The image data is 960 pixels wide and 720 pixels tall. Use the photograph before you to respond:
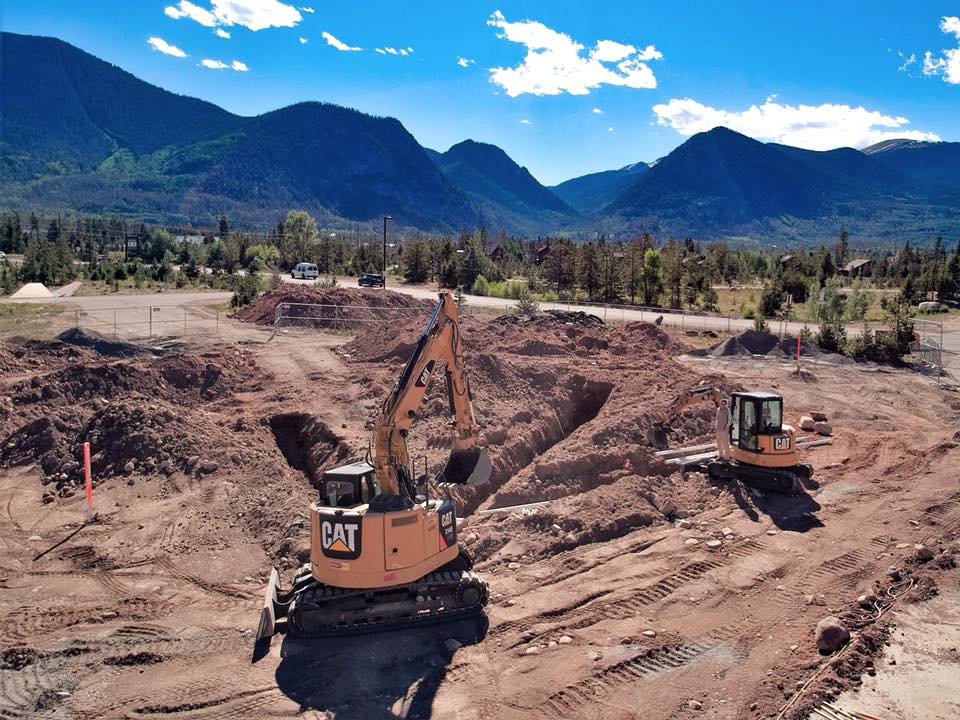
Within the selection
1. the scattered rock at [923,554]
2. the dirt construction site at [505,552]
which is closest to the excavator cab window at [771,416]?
the dirt construction site at [505,552]

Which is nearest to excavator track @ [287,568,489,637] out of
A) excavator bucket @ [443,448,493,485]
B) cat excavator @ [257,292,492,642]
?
cat excavator @ [257,292,492,642]

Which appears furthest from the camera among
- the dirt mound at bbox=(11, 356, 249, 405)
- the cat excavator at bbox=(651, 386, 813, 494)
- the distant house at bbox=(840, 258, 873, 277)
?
the distant house at bbox=(840, 258, 873, 277)

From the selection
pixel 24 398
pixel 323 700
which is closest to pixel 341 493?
pixel 323 700

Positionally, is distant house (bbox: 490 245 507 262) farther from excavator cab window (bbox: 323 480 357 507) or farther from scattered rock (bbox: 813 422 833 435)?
excavator cab window (bbox: 323 480 357 507)

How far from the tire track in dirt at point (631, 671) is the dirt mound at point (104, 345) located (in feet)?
76.0

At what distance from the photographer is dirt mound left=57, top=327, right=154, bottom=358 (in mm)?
27594

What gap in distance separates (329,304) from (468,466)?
28.2 m

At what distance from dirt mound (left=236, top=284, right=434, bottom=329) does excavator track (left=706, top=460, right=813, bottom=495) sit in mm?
23686

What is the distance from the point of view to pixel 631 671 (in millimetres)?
9570

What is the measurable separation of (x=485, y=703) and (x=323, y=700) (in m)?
1.96

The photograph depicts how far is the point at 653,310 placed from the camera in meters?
50.8

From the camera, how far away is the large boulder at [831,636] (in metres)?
9.86

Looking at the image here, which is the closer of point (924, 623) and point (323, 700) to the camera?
point (323, 700)

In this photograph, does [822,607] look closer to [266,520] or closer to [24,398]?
[266,520]
